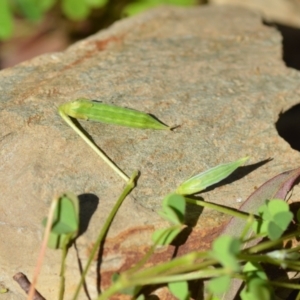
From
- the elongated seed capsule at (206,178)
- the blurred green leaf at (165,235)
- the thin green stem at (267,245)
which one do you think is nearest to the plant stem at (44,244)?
the blurred green leaf at (165,235)

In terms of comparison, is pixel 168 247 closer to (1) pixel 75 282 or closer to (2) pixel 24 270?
(1) pixel 75 282

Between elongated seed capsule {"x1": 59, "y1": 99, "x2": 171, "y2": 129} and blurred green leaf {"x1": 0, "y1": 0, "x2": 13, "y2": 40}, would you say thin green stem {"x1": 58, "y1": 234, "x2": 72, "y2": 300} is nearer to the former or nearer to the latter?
elongated seed capsule {"x1": 59, "y1": 99, "x2": 171, "y2": 129}

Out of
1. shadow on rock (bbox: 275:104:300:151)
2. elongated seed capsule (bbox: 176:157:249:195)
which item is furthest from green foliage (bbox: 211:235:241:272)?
shadow on rock (bbox: 275:104:300:151)

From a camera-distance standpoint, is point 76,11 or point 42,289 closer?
point 42,289

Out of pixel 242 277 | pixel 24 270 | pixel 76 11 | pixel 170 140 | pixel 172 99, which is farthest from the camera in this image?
pixel 76 11

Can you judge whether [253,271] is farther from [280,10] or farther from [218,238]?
[280,10]

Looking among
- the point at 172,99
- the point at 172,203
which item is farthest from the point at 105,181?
the point at 172,99
